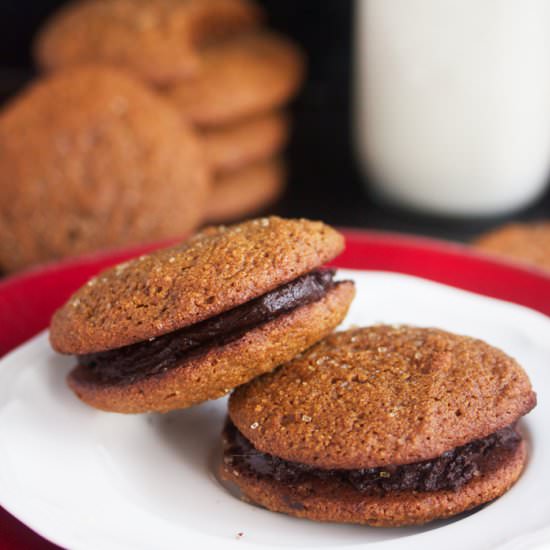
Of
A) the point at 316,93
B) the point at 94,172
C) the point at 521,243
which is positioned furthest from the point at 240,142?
the point at 521,243

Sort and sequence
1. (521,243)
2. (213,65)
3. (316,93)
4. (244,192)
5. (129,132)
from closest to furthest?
(521,243) < (129,132) < (213,65) < (244,192) < (316,93)

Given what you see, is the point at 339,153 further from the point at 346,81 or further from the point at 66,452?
the point at 66,452

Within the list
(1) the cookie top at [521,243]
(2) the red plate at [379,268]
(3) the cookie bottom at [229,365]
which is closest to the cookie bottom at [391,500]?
(3) the cookie bottom at [229,365]

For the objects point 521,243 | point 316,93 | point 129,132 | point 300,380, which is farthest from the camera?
point 316,93

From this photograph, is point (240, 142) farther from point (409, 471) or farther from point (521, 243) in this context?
point (409, 471)

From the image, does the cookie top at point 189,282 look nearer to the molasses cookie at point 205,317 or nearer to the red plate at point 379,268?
the molasses cookie at point 205,317

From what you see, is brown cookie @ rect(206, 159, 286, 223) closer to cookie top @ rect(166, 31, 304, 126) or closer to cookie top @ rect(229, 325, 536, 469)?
cookie top @ rect(166, 31, 304, 126)

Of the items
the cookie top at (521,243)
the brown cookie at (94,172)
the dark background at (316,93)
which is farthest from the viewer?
the dark background at (316,93)
